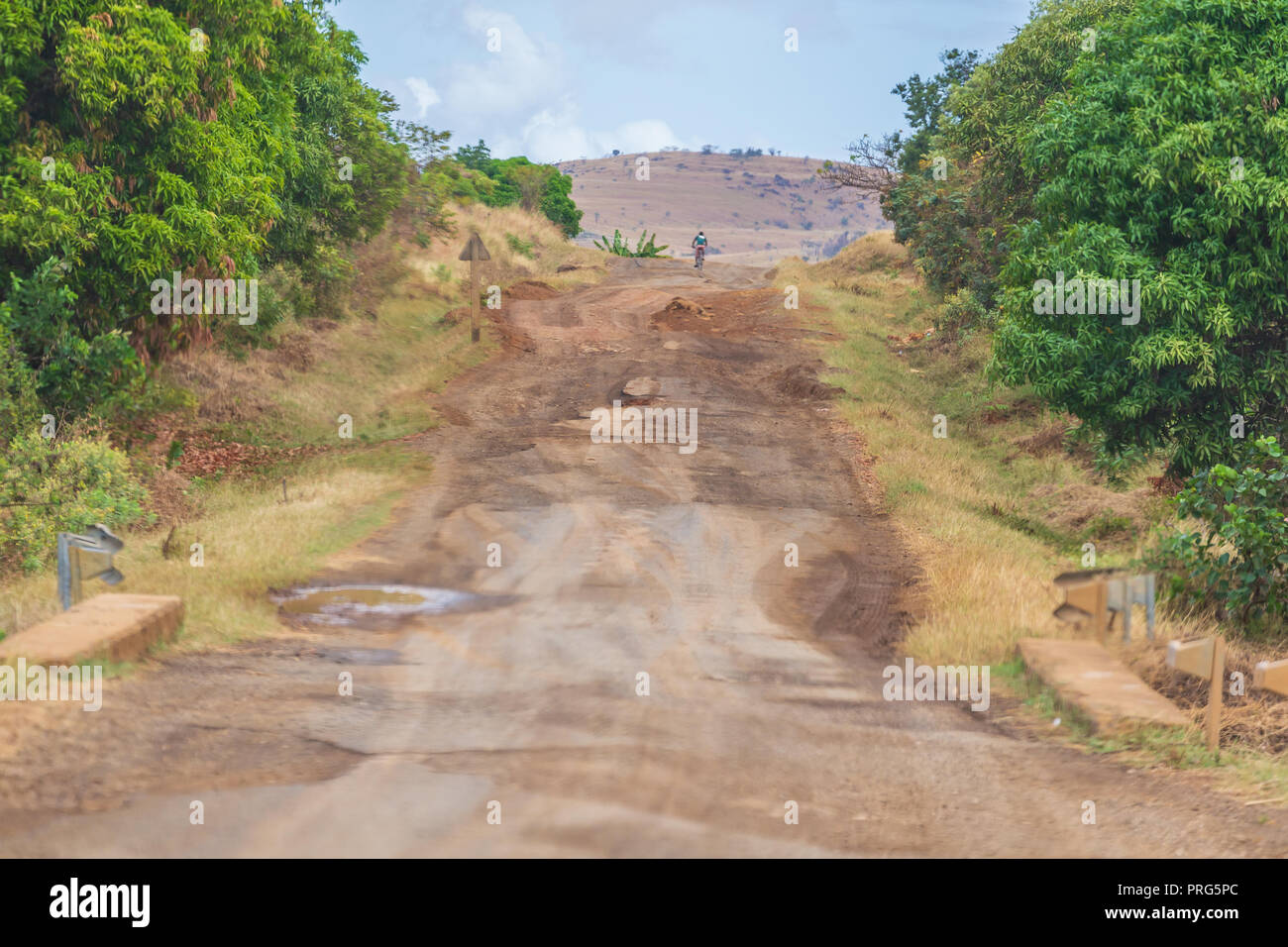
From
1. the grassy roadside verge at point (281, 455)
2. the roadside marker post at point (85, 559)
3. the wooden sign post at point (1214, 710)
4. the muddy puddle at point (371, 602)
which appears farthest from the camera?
the grassy roadside verge at point (281, 455)

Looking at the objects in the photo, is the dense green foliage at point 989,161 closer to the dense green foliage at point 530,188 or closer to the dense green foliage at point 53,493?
the dense green foliage at point 53,493

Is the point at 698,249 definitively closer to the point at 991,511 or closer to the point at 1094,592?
the point at 991,511

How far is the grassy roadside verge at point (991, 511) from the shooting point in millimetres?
8969

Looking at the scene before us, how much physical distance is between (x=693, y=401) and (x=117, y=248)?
12007 mm

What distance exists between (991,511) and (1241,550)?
257 inches

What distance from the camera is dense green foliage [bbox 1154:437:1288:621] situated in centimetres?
1149

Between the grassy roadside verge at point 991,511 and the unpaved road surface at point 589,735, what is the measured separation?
1.75ft

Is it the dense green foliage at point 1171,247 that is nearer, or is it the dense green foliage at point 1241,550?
the dense green foliage at point 1241,550

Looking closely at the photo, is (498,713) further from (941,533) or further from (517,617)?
(941,533)

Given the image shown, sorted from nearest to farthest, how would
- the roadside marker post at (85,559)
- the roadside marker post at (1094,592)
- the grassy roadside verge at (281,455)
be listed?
1. the roadside marker post at (1094,592)
2. the roadside marker post at (85,559)
3. the grassy roadside verge at (281,455)

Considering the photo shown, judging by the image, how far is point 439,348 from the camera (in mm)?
29547

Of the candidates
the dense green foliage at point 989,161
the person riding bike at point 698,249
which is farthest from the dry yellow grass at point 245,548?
the person riding bike at point 698,249
